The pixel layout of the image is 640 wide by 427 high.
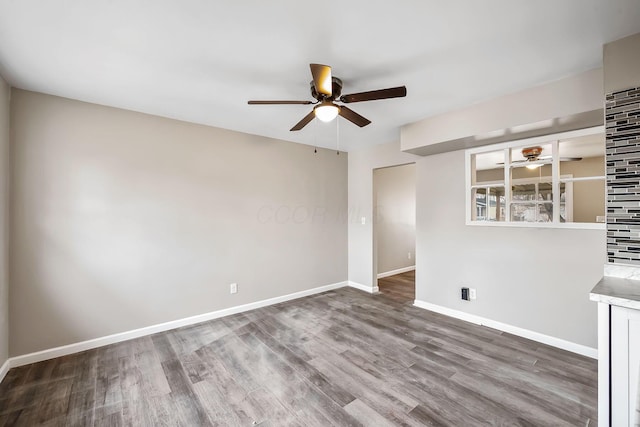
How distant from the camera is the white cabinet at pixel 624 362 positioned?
49.1 inches

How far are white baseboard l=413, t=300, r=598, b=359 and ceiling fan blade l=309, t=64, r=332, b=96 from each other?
310 centimetres

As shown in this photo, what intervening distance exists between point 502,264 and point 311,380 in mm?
2459

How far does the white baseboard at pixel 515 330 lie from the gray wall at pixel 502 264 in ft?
0.14

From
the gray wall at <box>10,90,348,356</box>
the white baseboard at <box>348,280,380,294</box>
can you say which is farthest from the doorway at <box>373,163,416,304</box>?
the gray wall at <box>10,90,348,356</box>

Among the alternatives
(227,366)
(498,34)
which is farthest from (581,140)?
(227,366)

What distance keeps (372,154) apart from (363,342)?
3.00 m

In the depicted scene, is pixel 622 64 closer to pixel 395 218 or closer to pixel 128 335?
pixel 395 218

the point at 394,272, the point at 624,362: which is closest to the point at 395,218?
the point at 394,272

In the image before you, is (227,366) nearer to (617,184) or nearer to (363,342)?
(363,342)

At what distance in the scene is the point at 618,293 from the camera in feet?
4.50

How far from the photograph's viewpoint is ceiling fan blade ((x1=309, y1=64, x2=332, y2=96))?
5.54 ft

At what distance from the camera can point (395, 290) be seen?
461 centimetres

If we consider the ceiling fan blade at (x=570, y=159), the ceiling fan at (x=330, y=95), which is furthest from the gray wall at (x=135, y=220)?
the ceiling fan blade at (x=570, y=159)

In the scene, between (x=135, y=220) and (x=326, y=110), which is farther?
(x=135, y=220)
